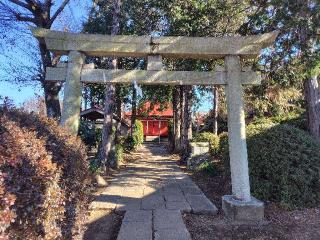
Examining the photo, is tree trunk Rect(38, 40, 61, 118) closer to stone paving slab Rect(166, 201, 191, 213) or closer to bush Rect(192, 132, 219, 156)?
bush Rect(192, 132, 219, 156)

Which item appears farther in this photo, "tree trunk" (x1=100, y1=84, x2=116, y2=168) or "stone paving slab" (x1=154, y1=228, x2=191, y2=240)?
"tree trunk" (x1=100, y1=84, x2=116, y2=168)

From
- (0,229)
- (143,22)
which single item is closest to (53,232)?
(0,229)

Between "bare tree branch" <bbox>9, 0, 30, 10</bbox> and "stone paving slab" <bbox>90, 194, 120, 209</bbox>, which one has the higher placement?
"bare tree branch" <bbox>9, 0, 30, 10</bbox>

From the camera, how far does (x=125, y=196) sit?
8.53 metres

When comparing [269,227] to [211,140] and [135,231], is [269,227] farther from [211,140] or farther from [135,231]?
[211,140]

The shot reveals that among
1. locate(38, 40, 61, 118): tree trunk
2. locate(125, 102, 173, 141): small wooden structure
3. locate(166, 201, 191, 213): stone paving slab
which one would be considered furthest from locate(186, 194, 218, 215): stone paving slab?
locate(125, 102, 173, 141): small wooden structure

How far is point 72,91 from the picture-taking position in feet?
23.9

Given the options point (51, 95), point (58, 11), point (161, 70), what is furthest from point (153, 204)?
point (58, 11)

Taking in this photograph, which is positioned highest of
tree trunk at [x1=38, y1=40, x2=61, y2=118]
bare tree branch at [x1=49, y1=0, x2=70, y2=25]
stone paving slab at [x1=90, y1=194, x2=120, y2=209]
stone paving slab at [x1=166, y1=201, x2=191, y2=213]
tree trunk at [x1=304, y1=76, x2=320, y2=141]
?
bare tree branch at [x1=49, y1=0, x2=70, y2=25]

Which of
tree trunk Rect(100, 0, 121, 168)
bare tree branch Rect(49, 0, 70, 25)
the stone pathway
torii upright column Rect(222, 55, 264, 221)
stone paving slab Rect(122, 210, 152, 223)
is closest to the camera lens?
the stone pathway

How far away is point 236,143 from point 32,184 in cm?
509

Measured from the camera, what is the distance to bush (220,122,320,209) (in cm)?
766

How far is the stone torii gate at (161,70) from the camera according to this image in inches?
285

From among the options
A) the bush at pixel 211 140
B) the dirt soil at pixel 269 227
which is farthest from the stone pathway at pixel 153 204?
the bush at pixel 211 140
